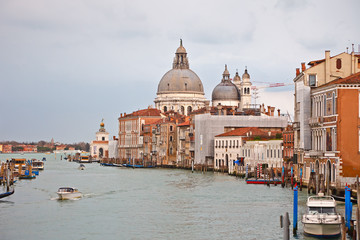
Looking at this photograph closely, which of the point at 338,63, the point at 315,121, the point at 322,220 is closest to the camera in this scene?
the point at 322,220

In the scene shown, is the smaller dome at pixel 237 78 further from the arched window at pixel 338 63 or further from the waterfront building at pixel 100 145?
the arched window at pixel 338 63

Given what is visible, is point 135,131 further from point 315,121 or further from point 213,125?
point 315,121

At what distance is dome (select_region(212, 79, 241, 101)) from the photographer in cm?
9500

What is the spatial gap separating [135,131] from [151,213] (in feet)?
208

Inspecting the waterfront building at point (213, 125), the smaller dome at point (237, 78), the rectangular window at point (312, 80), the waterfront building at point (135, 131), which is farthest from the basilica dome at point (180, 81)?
the rectangular window at point (312, 80)

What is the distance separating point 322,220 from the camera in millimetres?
19641

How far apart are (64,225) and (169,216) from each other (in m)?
3.67

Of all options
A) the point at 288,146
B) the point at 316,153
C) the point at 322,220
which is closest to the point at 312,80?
the point at 316,153

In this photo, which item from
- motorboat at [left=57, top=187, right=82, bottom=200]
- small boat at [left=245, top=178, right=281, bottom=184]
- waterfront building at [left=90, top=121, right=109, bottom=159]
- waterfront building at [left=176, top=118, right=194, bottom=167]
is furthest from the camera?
waterfront building at [left=90, top=121, right=109, bottom=159]

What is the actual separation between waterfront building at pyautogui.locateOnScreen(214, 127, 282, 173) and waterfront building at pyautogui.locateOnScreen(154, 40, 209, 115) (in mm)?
40271

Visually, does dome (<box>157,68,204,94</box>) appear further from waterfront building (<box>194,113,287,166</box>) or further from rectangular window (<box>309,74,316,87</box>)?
rectangular window (<box>309,74,316,87</box>)

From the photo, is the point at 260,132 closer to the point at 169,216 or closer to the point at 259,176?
the point at 259,176

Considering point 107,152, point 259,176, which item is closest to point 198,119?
point 259,176

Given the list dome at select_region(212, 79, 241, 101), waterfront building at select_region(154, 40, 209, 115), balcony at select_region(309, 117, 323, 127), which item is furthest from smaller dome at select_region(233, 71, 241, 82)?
balcony at select_region(309, 117, 323, 127)
